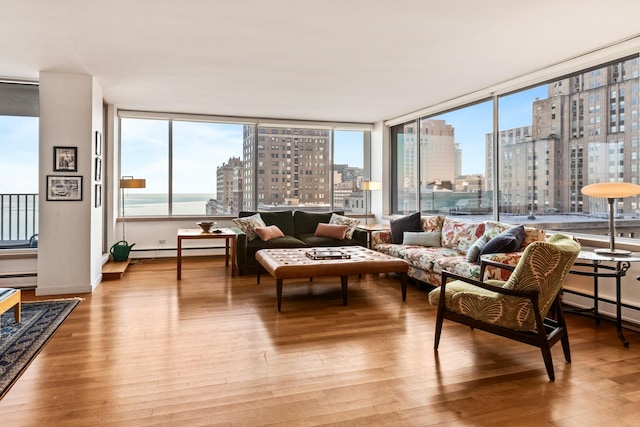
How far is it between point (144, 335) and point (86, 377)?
79cm

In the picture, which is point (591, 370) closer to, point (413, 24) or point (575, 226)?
point (575, 226)

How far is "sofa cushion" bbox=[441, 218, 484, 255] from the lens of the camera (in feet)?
16.6

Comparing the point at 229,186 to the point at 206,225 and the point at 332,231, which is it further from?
the point at 332,231

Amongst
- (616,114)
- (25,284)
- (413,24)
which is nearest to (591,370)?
(616,114)

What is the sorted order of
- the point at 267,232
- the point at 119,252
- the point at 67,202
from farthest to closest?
the point at 119,252
the point at 267,232
the point at 67,202

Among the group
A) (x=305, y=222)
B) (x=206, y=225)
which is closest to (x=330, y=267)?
(x=206, y=225)

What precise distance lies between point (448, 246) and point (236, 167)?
4.19m

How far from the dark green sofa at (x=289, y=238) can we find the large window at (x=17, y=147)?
9.19 ft

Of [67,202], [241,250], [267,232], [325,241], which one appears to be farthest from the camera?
[325,241]

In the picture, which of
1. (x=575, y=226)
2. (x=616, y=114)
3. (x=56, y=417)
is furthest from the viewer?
(x=575, y=226)

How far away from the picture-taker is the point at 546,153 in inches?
184

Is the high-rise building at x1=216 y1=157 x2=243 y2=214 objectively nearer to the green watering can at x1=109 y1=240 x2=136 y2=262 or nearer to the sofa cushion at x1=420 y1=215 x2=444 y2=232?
the green watering can at x1=109 y1=240 x2=136 y2=262

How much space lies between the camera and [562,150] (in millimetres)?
4473

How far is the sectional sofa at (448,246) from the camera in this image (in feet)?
13.7
